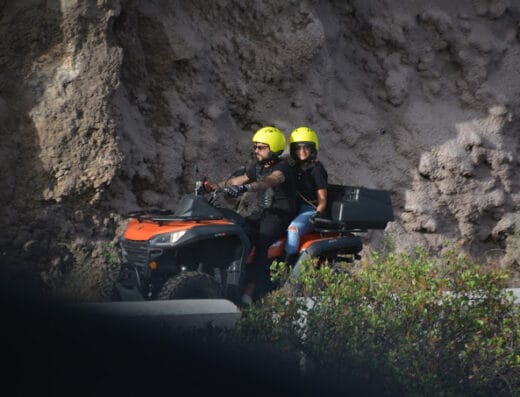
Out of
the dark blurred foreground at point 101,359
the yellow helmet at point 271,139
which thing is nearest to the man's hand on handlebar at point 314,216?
the yellow helmet at point 271,139

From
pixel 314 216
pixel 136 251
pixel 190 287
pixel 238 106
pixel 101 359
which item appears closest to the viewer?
pixel 101 359

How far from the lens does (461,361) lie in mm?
4402

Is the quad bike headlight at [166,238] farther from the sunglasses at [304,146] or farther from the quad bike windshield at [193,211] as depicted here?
the sunglasses at [304,146]

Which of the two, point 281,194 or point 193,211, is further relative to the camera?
point 281,194

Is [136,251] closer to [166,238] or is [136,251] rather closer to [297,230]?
[166,238]

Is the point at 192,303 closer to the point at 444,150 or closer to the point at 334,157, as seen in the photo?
the point at 334,157

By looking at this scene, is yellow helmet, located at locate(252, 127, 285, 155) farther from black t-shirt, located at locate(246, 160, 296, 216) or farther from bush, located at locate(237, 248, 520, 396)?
bush, located at locate(237, 248, 520, 396)

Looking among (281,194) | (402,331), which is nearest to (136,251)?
(281,194)

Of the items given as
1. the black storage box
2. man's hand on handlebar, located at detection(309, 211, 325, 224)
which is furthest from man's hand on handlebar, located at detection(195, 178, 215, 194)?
the black storage box

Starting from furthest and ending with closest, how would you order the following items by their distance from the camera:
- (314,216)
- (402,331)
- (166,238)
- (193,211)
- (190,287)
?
(314,216)
(193,211)
(166,238)
(190,287)
(402,331)

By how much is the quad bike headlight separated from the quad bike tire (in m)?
0.27

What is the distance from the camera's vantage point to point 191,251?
6.35m

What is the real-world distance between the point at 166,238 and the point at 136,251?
363mm

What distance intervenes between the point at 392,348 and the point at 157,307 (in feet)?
4.91
